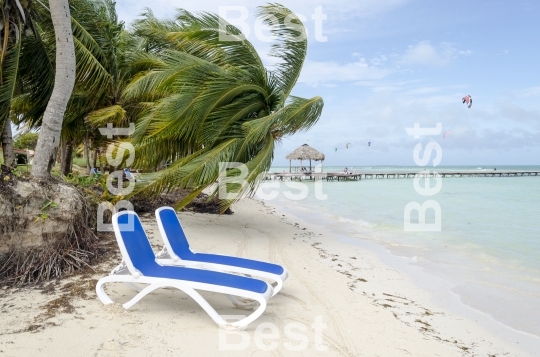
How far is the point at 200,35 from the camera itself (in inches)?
348

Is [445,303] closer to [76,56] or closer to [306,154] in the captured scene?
[76,56]

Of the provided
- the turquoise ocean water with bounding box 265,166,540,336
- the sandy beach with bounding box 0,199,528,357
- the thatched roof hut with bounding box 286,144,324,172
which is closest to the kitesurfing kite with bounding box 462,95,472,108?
the turquoise ocean water with bounding box 265,166,540,336

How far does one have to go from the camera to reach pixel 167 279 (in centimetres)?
364

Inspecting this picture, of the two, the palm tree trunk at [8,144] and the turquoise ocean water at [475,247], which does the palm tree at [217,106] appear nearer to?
the palm tree trunk at [8,144]

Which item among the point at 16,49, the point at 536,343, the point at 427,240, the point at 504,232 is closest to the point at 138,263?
the point at 536,343

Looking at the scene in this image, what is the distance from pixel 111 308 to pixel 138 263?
19.0 inches

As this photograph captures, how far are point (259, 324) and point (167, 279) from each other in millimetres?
959

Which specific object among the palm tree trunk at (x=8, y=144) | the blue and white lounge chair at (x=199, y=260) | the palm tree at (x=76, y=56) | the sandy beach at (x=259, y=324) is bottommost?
the sandy beach at (x=259, y=324)

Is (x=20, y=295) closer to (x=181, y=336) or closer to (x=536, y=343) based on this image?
(x=181, y=336)

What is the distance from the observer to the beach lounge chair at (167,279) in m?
3.52

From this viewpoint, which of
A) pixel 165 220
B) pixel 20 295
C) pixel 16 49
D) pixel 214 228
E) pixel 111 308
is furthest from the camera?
pixel 214 228

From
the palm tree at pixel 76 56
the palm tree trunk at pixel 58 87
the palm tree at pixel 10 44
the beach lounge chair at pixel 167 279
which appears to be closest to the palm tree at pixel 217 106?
the palm tree at pixel 76 56

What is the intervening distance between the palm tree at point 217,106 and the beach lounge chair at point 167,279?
304cm

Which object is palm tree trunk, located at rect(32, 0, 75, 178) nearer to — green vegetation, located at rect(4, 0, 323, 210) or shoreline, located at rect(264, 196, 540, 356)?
green vegetation, located at rect(4, 0, 323, 210)
